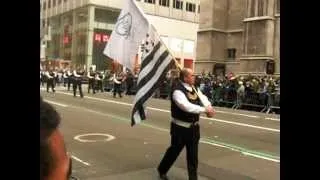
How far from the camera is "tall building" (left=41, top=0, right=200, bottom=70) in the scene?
2832 inches

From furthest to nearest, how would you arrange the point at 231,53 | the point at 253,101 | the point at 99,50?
the point at 99,50
the point at 231,53
the point at 253,101

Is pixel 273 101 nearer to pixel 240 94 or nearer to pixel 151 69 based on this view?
pixel 240 94

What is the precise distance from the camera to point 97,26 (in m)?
72.2

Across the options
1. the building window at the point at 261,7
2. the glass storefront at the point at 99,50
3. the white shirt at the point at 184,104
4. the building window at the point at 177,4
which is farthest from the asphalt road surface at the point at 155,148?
the building window at the point at 177,4

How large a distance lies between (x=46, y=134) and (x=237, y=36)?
3778cm

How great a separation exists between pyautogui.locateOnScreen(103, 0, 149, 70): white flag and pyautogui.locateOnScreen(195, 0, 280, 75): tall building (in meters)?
27.0

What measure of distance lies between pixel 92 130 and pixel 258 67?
21391mm

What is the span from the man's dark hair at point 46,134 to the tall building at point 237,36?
32311 millimetres

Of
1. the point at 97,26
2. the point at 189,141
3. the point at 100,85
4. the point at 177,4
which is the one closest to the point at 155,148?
the point at 189,141

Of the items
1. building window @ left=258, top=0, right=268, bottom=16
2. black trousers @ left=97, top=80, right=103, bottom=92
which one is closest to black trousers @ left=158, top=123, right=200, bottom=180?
building window @ left=258, top=0, right=268, bottom=16

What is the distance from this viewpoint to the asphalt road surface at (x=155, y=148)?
8797 millimetres

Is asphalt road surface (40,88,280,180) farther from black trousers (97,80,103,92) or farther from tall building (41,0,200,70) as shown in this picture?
tall building (41,0,200,70)
